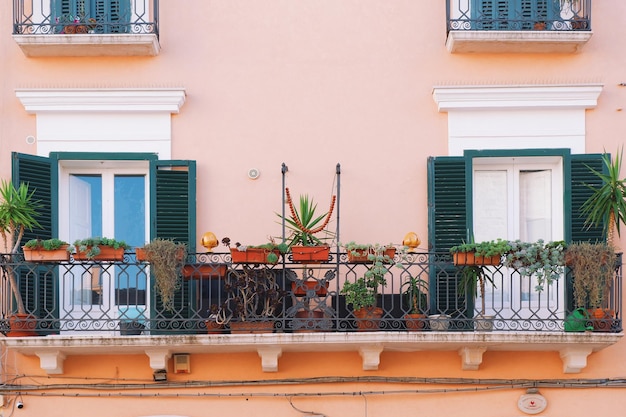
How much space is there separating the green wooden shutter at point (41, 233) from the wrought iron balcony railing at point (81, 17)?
4.54 ft

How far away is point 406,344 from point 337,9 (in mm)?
3595

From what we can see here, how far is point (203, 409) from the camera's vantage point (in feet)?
41.7

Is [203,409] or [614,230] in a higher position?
[614,230]

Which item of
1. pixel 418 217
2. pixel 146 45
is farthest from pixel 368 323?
pixel 146 45

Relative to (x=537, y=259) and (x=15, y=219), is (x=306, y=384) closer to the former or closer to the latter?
(x=537, y=259)

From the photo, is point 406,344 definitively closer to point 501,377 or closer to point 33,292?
point 501,377

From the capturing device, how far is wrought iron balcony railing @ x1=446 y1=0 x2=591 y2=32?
13.4m

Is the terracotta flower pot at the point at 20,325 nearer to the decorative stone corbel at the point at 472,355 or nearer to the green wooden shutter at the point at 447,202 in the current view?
the green wooden shutter at the point at 447,202

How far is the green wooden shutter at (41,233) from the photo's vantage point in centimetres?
1270

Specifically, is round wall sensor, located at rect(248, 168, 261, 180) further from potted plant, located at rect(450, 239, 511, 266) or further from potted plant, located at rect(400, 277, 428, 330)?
potted plant, located at rect(450, 239, 511, 266)

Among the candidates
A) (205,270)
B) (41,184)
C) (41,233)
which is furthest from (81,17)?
(205,270)

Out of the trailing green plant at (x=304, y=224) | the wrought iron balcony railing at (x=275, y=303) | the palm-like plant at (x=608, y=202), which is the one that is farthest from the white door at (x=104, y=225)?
the palm-like plant at (x=608, y=202)

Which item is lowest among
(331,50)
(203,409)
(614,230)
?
(203,409)

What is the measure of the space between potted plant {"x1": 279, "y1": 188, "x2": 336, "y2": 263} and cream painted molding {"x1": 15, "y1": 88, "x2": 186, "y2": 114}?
1553 millimetres
